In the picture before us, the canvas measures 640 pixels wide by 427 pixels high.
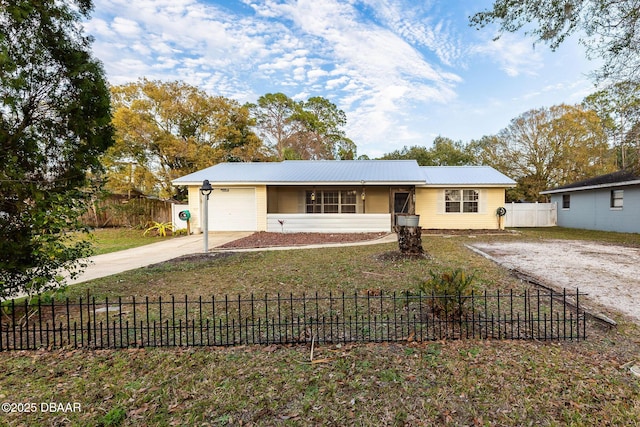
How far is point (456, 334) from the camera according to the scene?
3.35 metres

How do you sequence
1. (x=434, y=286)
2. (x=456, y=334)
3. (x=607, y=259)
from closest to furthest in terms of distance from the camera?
1. (x=456, y=334)
2. (x=434, y=286)
3. (x=607, y=259)

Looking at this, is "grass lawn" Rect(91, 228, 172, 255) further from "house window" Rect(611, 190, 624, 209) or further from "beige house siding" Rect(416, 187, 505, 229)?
"house window" Rect(611, 190, 624, 209)

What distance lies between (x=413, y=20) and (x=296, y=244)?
9.47 m

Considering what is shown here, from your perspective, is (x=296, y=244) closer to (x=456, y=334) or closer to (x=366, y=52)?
(x=456, y=334)

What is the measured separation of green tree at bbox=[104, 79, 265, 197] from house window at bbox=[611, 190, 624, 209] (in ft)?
73.1

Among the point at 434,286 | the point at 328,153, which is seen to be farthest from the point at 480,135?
the point at 434,286

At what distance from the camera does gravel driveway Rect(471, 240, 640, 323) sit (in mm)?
4629

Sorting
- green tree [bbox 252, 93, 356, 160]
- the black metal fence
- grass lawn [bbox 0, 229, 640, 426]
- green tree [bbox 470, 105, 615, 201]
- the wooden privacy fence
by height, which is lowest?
grass lawn [bbox 0, 229, 640, 426]

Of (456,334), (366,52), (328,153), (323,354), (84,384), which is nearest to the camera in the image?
(84,384)

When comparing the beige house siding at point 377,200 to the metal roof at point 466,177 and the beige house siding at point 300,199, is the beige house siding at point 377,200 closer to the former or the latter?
the beige house siding at point 300,199

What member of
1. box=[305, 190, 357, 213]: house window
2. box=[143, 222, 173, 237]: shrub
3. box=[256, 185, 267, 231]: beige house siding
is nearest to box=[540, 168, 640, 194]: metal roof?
box=[305, 190, 357, 213]: house window

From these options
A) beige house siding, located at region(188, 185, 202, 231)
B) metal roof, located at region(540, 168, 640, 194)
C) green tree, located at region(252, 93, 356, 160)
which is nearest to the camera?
metal roof, located at region(540, 168, 640, 194)

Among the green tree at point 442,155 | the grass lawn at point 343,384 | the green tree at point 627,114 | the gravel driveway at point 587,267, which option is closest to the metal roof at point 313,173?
the gravel driveway at point 587,267

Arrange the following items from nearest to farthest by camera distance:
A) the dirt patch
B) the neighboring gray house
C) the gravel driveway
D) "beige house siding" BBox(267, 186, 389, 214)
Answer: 1. the gravel driveway
2. the dirt patch
3. the neighboring gray house
4. "beige house siding" BBox(267, 186, 389, 214)
